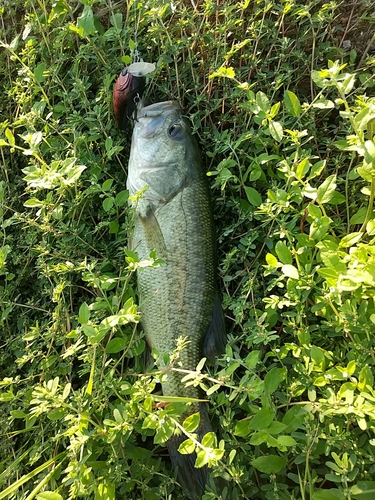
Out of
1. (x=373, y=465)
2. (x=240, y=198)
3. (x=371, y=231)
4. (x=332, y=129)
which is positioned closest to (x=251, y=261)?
(x=240, y=198)

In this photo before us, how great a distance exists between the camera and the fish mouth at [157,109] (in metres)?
2.14

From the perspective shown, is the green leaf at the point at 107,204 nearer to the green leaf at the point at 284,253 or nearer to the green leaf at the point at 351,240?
the green leaf at the point at 284,253

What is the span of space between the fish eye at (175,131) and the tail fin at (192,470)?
4.45 feet

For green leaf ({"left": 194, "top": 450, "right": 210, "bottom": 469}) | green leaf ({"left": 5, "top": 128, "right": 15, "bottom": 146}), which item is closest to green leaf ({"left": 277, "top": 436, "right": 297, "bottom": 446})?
green leaf ({"left": 194, "top": 450, "right": 210, "bottom": 469})

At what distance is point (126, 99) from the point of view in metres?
2.12

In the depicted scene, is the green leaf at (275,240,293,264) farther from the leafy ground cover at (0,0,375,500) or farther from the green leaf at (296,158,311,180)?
the green leaf at (296,158,311,180)

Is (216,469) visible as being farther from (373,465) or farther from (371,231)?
(371,231)

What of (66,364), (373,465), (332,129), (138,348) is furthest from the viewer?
(332,129)

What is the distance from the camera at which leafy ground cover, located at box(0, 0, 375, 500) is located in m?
1.55

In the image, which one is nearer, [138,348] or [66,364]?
[138,348]

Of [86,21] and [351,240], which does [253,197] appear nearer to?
[351,240]

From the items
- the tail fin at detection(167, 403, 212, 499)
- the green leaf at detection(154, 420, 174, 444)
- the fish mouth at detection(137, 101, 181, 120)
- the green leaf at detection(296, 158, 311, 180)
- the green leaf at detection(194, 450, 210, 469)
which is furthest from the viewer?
the fish mouth at detection(137, 101, 181, 120)

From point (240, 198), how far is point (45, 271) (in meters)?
1.05

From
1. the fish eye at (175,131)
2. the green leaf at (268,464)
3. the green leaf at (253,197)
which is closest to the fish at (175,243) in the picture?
the fish eye at (175,131)
